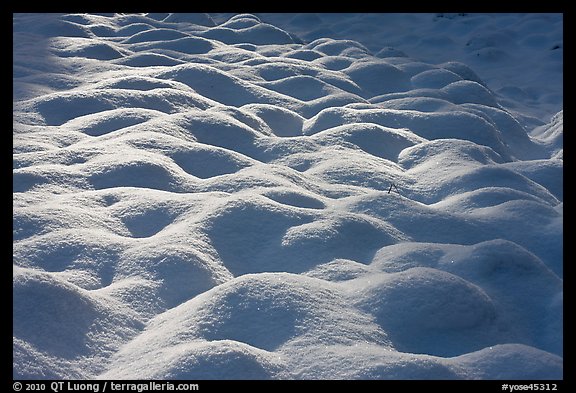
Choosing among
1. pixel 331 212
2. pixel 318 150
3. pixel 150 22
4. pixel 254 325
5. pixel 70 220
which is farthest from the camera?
pixel 150 22

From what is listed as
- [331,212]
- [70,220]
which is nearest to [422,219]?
[331,212]

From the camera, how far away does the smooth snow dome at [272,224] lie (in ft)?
6.14

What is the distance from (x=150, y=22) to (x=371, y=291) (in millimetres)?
5510

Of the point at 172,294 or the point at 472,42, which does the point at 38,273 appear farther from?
the point at 472,42

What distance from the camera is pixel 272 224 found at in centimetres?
258

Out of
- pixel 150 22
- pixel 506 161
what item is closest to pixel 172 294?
pixel 506 161

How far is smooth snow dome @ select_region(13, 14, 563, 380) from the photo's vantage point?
73.7 inches

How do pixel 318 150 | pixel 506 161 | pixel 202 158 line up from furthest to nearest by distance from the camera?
pixel 506 161 → pixel 318 150 → pixel 202 158

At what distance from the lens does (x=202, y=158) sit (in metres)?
3.26

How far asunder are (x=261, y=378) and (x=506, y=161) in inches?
114
